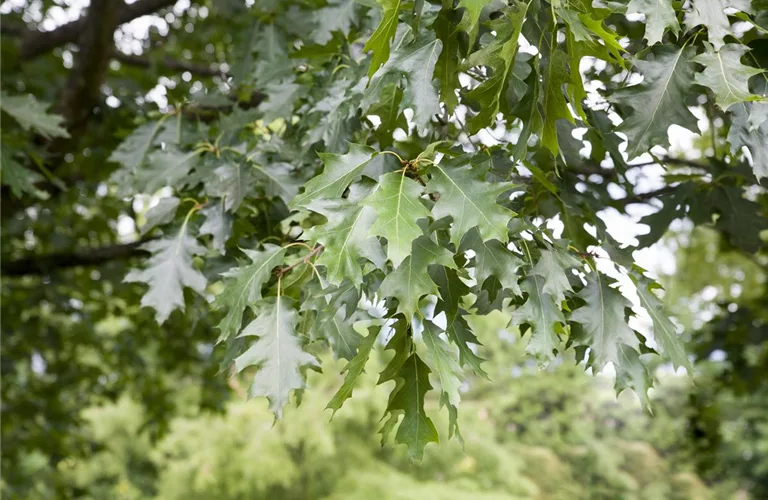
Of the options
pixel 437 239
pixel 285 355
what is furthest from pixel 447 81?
pixel 285 355

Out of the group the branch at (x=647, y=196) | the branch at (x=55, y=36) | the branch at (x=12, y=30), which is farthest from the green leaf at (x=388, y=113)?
the branch at (x=12, y=30)

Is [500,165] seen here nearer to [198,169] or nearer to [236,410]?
[198,169]

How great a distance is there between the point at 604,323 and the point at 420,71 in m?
0.41

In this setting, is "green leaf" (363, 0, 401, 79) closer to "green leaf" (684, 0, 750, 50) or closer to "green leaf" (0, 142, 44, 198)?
"green leaf" (684, 0, 750, 50)

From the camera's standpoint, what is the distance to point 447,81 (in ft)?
2.99

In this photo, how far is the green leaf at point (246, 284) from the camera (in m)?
1.05

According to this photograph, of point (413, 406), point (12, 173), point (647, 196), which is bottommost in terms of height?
point (647, 196)

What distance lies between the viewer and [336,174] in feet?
2.99

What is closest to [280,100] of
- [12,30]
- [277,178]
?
[277,178]

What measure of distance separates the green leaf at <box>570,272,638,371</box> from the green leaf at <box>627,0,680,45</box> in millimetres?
340

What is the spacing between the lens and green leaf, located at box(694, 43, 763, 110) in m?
0.88

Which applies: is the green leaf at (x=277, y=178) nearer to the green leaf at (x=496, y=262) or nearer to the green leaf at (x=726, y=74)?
the green leaf at (x=496, y=262)

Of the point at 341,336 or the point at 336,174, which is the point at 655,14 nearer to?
the point at 336,174

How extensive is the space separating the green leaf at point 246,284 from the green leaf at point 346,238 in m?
0.20
